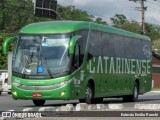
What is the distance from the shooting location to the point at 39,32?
22891mm

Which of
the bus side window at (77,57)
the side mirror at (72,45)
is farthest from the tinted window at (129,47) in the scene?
the side mirror at (72,45)

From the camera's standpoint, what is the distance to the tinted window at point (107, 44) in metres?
25.9

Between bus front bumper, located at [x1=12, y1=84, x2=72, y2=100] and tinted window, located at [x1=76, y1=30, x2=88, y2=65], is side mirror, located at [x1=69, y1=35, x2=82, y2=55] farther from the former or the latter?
bus front bumper, located at [x1=12, y1=84, x2=72, y2=100]

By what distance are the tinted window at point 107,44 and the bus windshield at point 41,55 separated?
12.1 feet

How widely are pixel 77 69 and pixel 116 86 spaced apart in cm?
551

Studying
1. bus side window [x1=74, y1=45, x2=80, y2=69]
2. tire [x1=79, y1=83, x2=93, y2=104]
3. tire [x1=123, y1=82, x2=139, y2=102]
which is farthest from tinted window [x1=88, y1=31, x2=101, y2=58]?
tire [x1=123, y1=82, x2=139, y2=102]

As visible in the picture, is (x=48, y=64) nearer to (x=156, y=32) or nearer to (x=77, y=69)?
(x=77, y=69)

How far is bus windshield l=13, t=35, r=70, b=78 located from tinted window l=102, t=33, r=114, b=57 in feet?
12.1

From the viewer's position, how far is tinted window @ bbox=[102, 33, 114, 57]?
84.8 feet

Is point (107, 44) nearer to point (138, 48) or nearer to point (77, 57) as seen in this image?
point (77, 57)

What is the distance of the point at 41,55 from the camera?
22266 millimetres

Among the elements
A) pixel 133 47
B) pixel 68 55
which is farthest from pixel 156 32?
pixel 68 55

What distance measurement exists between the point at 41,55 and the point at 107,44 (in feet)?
15.9

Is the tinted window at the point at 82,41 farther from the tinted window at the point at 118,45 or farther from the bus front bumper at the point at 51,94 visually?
the tinted window at the point at 118,45
